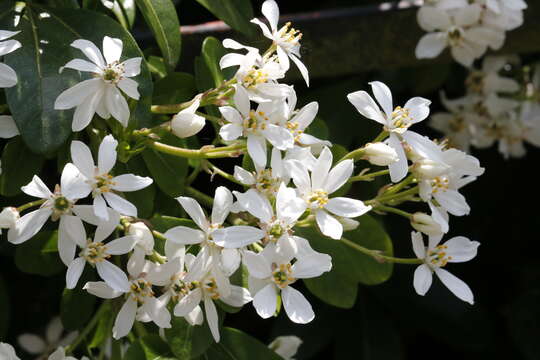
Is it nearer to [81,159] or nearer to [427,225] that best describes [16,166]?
[81,159]

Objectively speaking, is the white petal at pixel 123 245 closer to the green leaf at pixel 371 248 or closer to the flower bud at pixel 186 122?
the flower bud at pixel 186 122

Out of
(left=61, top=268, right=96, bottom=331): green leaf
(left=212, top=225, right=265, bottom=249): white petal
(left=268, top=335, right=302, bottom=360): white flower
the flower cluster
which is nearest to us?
(left=212, top=225, right=265, bottom=249): white petal

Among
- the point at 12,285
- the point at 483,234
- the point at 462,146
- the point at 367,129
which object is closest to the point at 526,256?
the point at 483,234

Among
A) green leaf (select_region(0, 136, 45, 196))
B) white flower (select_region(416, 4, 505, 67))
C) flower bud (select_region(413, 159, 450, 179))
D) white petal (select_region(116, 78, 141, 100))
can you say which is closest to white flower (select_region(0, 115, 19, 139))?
green leaf (select_region(0, 136, 45, 196))

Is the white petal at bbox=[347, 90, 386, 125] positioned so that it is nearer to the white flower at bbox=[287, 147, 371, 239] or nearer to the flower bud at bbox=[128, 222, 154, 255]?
the white flower at bbox=[287, 147, 371, 239]

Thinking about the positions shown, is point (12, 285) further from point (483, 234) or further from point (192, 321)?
point (483, 234)

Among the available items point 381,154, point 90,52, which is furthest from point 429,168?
point 90,52

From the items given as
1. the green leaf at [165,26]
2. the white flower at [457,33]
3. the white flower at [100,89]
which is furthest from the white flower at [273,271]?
the white flower at [457,33]
